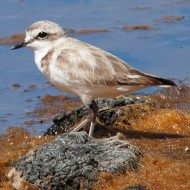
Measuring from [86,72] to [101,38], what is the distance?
21.8ft

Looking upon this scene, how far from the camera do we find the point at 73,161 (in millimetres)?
9328

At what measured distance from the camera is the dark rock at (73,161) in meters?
9.26

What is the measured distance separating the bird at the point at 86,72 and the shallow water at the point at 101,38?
7.41ft

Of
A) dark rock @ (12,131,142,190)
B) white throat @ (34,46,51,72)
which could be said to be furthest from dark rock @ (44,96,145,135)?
dark rock @ (12,131,142,190)

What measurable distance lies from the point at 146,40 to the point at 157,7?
201 cm

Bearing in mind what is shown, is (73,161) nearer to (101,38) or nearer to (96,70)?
(96,70)

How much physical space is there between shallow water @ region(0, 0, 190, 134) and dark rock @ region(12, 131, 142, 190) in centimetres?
344

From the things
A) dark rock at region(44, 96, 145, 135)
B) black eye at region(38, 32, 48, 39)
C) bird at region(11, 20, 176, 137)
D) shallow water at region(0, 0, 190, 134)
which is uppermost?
black eye at region(38, 32, 48, 39)

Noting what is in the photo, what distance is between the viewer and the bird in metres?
10.7

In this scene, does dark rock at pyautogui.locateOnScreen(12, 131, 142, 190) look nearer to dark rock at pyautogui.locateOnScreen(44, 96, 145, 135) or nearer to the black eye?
the black eye

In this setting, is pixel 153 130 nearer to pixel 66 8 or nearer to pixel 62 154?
pixel 62 154

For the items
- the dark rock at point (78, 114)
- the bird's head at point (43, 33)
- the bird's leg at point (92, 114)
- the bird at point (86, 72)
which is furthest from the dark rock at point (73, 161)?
the dark rock at point (78, 114)

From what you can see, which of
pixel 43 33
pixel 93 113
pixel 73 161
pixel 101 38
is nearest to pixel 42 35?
pixel 43 33

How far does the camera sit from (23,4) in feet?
62.7
